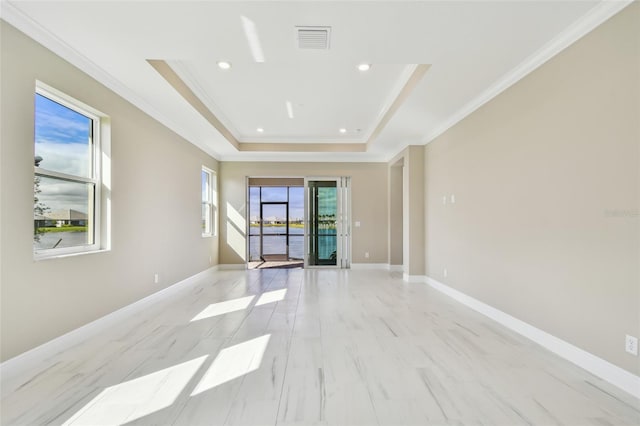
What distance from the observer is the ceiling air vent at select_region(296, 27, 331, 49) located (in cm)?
254

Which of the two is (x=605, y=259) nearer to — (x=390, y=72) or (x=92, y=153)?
(x=390, y=72)

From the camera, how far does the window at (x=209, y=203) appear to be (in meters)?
7.09

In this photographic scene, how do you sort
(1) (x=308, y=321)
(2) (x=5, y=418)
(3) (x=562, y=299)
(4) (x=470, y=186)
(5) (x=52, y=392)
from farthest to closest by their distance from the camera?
1. (4) (x=470, y=186)
2. (1) (x=308, y=321)
3. (3) (x=562, y=299)
4. (5) (x=52, y=392)
5. (2) (x=5, y=418)

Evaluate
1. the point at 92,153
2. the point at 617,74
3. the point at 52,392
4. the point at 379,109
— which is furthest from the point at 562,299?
the point at 92,153

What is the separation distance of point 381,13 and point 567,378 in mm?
3026

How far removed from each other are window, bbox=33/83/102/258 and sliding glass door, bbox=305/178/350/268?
16.1 feet

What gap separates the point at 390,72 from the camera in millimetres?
3779

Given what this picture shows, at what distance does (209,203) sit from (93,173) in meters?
3.94

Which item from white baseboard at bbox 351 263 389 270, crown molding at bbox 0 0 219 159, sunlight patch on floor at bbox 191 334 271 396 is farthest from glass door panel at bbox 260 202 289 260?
sunlight patch on floor at bbox 191 334 271 396

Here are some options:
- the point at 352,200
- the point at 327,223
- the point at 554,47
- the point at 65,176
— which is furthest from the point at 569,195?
the point at 327,223

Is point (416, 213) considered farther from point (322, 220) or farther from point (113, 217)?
point (113, 217)

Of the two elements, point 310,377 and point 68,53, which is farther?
point 68,53

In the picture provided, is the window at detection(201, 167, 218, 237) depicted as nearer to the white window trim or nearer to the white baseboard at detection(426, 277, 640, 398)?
the white window trim

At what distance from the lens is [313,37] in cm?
264
